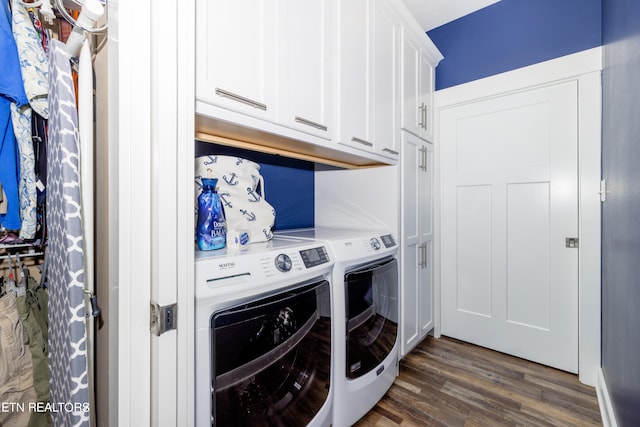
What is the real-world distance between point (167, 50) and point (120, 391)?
87 centimetres

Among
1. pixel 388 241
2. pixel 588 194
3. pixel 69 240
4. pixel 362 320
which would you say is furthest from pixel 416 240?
pixel 69 240

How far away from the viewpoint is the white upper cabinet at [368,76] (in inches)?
53.7

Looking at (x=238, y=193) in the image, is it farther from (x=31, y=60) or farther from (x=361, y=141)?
(x=31, y=60)

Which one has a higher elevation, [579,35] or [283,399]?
[579,35]

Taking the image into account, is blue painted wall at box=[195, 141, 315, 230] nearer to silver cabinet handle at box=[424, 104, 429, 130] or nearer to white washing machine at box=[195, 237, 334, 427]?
white washing machine at box=[195, 237, 334, 427]

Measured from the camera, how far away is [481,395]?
5.40 ft

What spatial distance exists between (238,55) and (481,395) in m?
2.16

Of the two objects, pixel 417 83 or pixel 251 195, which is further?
pixel 417 83

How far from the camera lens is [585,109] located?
1772 mm

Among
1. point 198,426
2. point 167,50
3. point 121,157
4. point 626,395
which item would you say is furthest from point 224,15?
point 626,395

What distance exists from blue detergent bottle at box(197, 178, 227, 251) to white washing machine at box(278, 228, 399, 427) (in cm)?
47

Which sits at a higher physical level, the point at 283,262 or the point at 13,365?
the point at 283,262

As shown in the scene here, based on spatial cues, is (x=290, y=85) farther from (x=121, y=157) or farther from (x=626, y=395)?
(x=626, y=395)

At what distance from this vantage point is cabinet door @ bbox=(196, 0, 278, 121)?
0.85 metres
